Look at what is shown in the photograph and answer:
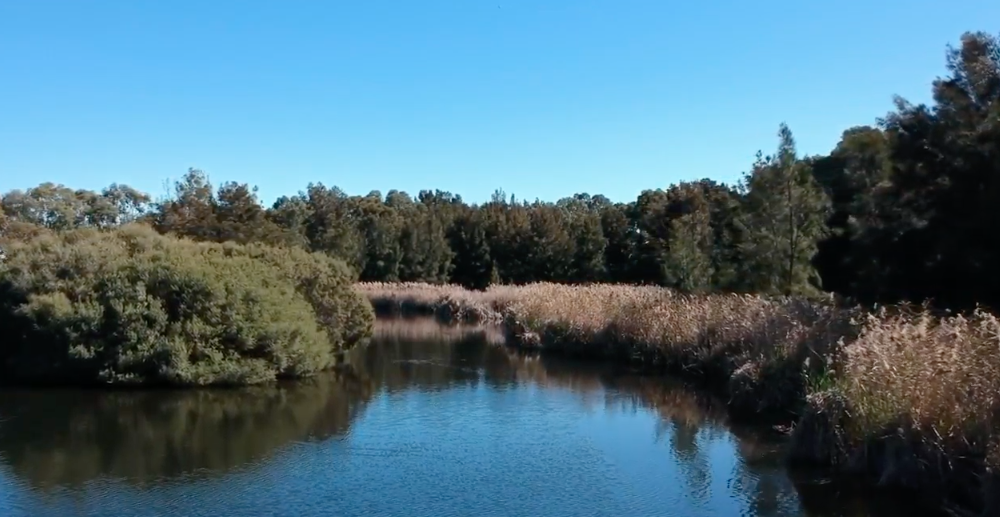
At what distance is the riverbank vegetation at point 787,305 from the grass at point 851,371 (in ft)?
0.11

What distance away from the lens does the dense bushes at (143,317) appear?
1894cm

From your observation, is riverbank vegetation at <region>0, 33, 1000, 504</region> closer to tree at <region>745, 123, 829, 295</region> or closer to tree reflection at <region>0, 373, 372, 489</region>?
tree at <region>745, 123, 829, 295</region>

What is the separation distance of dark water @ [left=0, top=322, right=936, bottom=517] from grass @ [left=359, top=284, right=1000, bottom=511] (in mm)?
645

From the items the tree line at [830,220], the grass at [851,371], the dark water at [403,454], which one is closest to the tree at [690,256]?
the tree line at [830,220]

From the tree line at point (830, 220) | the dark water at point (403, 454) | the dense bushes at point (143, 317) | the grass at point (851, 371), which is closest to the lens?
the grass at point (851, 371)

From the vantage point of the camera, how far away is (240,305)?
19.7 metres

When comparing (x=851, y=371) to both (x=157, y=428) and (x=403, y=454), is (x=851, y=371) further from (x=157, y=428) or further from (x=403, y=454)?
(x=157, y=428)

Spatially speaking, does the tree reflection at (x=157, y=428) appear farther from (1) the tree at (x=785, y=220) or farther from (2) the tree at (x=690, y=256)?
(2) the tree at (x=690, y=256)

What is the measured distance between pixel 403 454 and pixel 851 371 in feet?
21.4

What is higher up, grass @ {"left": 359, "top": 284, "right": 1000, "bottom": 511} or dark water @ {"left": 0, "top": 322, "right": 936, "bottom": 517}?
grass @ {"left": 359, "top": 284, "right": 1000, "bottom": 511}

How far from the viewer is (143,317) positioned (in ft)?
62.2

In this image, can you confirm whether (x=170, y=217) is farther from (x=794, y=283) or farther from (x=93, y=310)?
(x=794, y=283)

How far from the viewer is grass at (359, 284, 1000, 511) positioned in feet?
32.2

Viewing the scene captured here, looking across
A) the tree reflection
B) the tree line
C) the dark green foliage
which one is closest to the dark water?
the tree reflection
